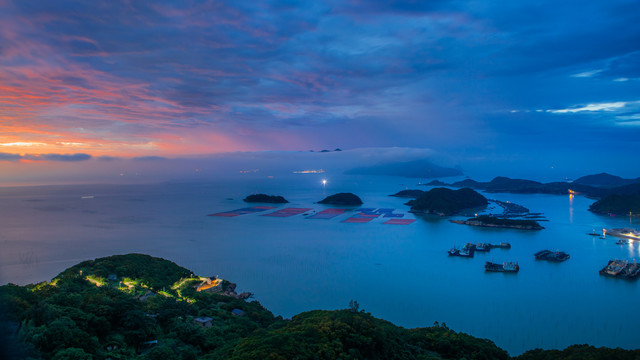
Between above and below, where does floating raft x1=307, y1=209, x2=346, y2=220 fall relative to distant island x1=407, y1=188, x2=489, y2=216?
below

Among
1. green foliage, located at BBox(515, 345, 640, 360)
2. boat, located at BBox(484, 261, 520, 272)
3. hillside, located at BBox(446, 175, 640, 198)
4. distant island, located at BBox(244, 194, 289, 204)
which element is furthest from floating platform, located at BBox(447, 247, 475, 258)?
hillside, located at BBox(446, 175, 640, 198)

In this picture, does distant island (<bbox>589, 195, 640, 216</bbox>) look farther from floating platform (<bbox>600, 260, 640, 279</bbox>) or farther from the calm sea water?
floating platform (<bbox>600, 260, 640, 279</bbox>)

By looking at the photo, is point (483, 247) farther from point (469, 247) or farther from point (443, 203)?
point (443, 203)

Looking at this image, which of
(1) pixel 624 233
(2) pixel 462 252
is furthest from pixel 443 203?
(2) pixel 462 252

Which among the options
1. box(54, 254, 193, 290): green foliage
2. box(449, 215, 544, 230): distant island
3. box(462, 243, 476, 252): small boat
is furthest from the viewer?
box(449, 215, 544, 230): distant island

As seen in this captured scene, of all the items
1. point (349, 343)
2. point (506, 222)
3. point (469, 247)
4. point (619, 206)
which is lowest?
point (469, 247)

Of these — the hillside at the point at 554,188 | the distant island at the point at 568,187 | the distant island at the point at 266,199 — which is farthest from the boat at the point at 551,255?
the hillside at the point at 554,188
